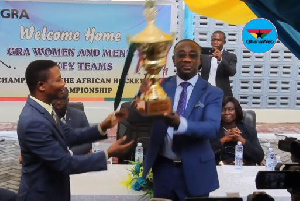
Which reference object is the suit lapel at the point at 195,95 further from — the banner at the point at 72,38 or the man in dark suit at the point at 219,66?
the banner at the point at 72,38

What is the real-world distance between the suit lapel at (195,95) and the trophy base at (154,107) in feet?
2.02

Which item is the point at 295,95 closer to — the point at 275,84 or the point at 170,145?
the point at 275,84

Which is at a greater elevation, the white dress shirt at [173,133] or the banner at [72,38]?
the banner at [72,38]

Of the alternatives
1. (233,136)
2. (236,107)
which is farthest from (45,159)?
(236,107)

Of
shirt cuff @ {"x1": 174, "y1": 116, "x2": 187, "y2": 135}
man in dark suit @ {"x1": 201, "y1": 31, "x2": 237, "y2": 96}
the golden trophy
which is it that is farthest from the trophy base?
man in dark suit @ {"x1": 201, "y1": 31, "x2": 237, "y2": 96}

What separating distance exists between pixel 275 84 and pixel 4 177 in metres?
6.37

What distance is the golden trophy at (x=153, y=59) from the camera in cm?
297

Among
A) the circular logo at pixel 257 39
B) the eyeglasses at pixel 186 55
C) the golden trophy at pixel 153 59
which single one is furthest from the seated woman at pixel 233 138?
the circular logo at pixel 257 39

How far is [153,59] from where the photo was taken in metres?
3.08

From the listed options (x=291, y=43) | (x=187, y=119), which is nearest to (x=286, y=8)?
(x=291, y=43)

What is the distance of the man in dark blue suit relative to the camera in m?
3.60

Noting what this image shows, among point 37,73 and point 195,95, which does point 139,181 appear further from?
point 37,73

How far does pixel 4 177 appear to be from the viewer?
22.8 feet

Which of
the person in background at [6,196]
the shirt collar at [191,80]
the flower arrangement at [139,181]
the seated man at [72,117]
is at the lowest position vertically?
the person in background at [6,196]
